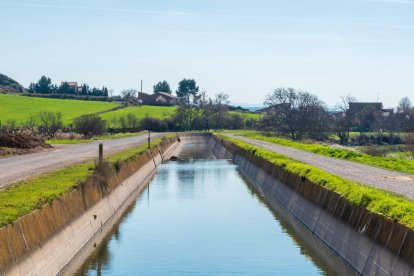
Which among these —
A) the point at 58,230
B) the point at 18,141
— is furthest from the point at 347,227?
the point at 18,141

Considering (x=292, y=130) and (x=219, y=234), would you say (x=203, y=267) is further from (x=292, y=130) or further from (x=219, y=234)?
(x=292, y=130)

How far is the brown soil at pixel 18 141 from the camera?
6631cm

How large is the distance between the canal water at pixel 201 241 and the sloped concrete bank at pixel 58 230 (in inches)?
38.5

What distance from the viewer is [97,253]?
96.5 ft

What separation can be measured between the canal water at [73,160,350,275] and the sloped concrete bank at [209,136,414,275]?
1.23 m

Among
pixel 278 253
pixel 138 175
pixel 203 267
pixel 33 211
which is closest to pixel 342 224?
pixel 278 253

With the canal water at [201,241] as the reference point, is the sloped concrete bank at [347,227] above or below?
above

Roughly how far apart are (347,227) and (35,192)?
12635 mm

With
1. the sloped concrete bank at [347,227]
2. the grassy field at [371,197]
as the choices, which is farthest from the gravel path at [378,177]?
the sloped concrete bank at [347,227]

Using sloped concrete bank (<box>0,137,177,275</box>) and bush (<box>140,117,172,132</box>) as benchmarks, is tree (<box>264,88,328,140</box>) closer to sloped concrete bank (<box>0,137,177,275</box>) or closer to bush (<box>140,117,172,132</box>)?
bush (<box>140,117,172,132</box>)

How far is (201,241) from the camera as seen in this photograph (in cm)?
3175

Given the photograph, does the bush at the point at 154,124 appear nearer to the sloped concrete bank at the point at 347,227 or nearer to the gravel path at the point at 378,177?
the sloped concrete bank at the point at 347,227

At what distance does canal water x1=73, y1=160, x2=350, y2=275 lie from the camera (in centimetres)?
2631

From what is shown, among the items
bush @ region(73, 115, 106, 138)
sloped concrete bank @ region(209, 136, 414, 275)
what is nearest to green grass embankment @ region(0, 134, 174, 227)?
sloped concrete bank @ region(209, 136, 414, 275)
